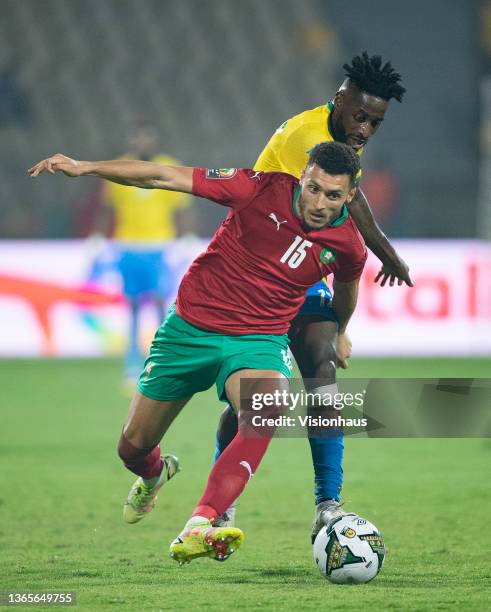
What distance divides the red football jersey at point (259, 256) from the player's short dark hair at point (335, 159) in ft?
0.59

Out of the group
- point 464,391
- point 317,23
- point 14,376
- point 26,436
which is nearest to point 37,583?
point 464,391

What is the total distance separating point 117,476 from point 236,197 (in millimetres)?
2820

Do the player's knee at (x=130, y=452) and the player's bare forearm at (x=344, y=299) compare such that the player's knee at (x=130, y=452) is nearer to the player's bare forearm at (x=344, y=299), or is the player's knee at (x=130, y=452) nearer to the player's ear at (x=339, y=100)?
the player's bare forearm at (x=344, y=299)

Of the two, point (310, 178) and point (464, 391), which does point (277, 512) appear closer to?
point (464, 391)

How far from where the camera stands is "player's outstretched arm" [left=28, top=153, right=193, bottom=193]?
4285 millimetres

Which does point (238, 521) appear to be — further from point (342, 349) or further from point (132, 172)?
point (132, 172)

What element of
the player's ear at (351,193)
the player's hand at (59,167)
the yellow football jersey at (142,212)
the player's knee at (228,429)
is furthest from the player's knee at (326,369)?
the yellow football jersey at (142,212)

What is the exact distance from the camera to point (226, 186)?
14.5ft

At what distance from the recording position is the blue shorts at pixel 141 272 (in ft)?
35.5

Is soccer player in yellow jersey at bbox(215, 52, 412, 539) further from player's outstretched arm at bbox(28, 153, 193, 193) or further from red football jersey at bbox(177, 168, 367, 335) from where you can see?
player's outstretched arm at bbox(28, 153, 193, 193)

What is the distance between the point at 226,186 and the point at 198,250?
7.52m

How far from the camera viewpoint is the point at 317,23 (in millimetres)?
16422

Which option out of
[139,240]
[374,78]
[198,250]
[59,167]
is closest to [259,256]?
[59,167]

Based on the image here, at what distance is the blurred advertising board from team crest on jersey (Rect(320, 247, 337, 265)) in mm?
7652
